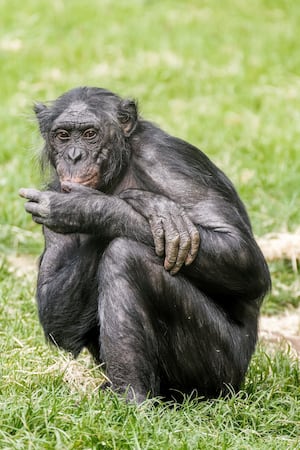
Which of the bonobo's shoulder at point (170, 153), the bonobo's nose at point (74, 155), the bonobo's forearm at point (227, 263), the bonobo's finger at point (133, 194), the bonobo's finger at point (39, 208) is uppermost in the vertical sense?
the bonobo's shoulder at point (170, 153)

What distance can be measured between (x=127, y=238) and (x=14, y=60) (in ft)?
31.4

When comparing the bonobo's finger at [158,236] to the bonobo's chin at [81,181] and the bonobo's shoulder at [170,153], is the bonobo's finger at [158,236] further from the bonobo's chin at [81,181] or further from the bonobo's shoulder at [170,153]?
the bonobo's chin at [81,181]

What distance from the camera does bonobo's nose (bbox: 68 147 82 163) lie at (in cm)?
676

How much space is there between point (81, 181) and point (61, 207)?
38 cm

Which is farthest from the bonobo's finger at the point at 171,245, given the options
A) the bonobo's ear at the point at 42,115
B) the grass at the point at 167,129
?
the bonobo's ear at the point at 42,115

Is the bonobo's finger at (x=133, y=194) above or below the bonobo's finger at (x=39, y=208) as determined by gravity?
above

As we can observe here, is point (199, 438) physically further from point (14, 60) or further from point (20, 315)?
point (14, 60)

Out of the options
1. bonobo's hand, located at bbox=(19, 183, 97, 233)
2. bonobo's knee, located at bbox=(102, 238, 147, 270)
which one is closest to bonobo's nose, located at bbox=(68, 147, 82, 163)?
bonobo's hand, located at bbox=(19, 183, 97, 233)

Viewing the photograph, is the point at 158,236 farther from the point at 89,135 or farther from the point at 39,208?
the point at 89,135

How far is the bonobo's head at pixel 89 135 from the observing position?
22.3 feet

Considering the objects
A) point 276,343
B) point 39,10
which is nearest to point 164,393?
point 276,343

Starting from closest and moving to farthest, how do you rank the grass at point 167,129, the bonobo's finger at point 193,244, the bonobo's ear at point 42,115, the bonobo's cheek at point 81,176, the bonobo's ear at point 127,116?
the grass at point 167,129 → the bonobo's finger at point 193,244 → the bonobo's cheek at point 81,176 → the bonobo's ear at point 127,116 → the bonobo's ear at point 42,115

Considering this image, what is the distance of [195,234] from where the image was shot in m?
6.31

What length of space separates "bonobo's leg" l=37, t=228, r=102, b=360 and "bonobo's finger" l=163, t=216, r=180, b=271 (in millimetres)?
629
